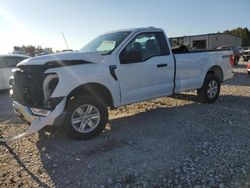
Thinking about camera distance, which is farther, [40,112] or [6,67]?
[6,67]

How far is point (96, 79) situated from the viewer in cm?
581

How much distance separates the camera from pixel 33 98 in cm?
550

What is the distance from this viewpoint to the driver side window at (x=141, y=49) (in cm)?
627

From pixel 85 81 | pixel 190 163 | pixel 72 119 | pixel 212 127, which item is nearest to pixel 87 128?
pixel 72 119

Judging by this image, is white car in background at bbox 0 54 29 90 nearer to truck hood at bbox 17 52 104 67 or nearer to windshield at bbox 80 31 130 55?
windshield at bbox 80 31 130 55

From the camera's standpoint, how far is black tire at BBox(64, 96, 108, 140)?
5.49 metres

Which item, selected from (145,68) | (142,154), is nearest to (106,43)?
(145,68)

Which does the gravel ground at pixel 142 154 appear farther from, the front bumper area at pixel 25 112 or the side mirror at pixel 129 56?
the side mirror at pixel 129 56

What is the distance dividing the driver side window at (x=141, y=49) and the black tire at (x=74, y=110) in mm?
1066

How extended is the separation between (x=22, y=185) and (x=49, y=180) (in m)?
0.36

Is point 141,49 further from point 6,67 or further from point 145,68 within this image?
point 6,67

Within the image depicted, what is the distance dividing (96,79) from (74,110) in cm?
73

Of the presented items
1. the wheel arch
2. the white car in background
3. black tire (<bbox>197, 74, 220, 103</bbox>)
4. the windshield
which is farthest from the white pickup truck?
the white car in background

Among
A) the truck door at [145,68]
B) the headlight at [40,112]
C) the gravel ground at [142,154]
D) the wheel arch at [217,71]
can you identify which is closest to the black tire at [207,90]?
the wheel arch at [217,71]
